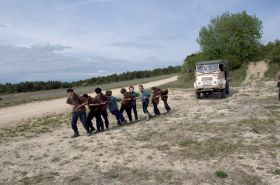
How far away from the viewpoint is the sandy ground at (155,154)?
9055 millimetres

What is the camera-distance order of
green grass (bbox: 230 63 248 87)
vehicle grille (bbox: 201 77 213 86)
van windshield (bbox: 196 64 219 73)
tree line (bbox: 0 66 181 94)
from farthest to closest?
1. tree line (bbox: 0 66 181 94)
2. green grass (bbox: 230 63 248 87)
3. van windshield (bbox: 196 64 219 73)
4. vehicle grille (bbox: 201 77 213 86)

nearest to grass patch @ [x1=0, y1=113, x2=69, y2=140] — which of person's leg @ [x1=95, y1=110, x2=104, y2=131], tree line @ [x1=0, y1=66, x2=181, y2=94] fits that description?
person's leg @ [x1=95, y1=110, x2=104, y2=131]

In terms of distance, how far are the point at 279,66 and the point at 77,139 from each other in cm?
3494

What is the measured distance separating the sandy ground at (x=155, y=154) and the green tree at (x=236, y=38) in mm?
31579

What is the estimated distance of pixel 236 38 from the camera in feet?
153

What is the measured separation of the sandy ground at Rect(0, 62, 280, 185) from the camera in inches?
356

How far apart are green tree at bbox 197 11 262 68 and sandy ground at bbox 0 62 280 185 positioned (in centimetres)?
3158

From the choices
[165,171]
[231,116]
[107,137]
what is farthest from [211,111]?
[165,171]

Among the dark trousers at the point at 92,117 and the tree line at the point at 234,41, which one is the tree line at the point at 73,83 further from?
the dark trousers at the point at 92,117

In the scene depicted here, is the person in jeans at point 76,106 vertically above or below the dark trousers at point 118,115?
above

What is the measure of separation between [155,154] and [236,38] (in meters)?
38.5

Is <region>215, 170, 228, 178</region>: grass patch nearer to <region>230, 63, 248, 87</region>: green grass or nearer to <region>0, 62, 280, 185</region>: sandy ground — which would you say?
<region>0, 62, 280, 185</region>: sandy ground

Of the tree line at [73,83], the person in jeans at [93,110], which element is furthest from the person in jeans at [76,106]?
the tree line at [73,83]

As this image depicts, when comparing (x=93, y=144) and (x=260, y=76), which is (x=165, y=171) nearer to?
(x=93, y=144)
